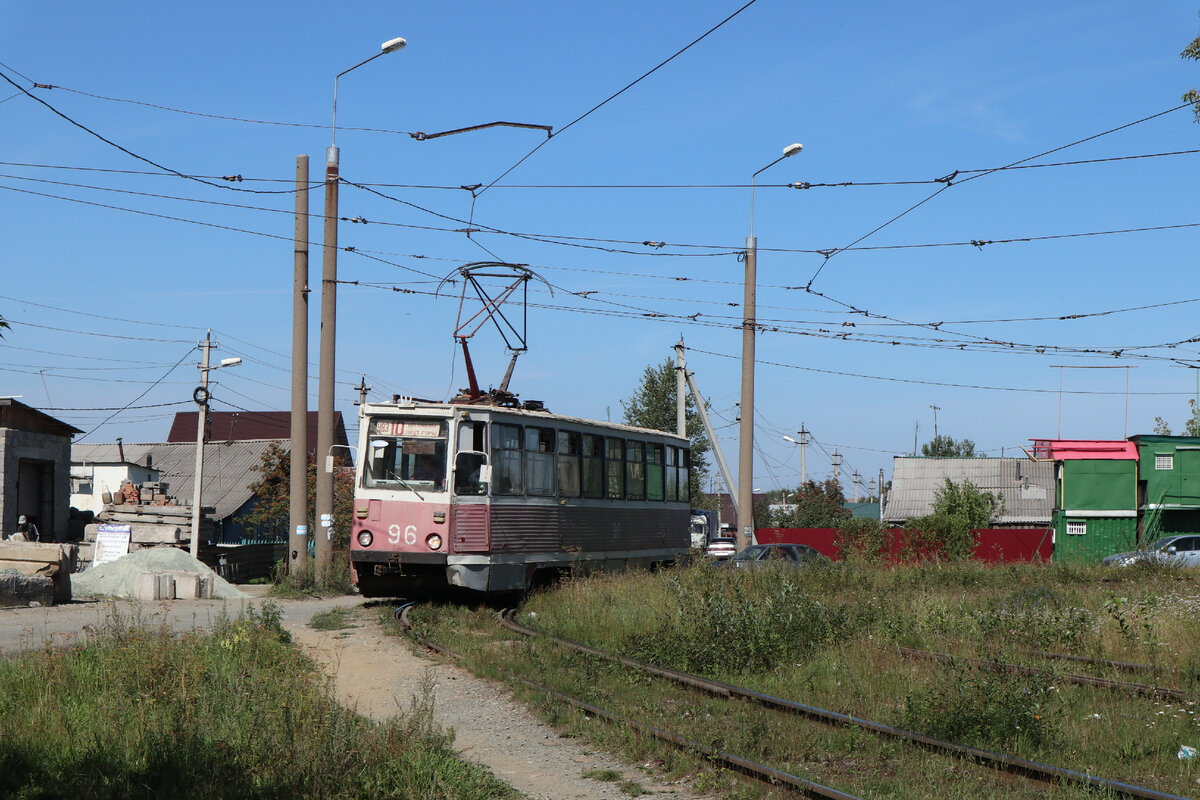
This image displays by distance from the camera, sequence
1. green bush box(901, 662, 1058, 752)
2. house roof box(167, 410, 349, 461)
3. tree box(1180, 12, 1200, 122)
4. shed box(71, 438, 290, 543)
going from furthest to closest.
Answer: house roof box(167, 410, 349, 461) → shed box(71, 438, 290, 543) → tree box(1180, 12, 1200, 122) → green bush box(901, 662, 1058, 752)

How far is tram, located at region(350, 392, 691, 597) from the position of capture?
1616cm

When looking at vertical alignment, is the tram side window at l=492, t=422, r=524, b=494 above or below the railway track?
above

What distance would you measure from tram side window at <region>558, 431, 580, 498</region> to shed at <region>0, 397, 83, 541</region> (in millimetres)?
17454

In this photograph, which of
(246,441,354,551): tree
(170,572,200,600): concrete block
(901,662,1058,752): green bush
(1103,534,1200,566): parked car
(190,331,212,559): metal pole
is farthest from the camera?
(246,441,354,551): tree

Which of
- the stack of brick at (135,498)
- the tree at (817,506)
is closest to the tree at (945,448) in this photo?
the tree at (817,506)

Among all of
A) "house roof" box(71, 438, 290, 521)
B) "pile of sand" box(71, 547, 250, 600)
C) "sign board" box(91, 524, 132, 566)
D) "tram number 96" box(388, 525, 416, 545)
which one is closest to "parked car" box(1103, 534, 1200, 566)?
"tram number 96" box(388, 525, 416, 545)

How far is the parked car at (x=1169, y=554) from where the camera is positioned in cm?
2372

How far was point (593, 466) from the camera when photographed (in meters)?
19.0

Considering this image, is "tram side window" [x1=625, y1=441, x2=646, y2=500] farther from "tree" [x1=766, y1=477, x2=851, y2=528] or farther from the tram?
"tree" [x1=766, y1=477, x2=851, y2=528]

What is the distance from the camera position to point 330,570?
21.9m

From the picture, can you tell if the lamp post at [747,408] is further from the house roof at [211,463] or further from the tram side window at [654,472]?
the house roof at [211,463]

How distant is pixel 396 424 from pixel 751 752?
9.96 m

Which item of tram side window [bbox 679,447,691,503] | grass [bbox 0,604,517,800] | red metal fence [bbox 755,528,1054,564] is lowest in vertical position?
red metal fence [bbox 755,528,1054,564]

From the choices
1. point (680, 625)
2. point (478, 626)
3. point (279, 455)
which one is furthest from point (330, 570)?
point (279, 455)
